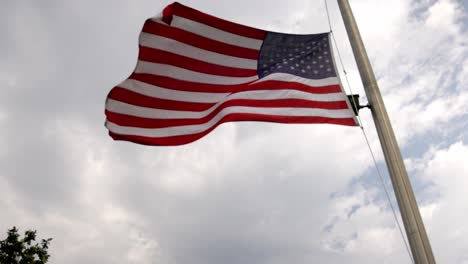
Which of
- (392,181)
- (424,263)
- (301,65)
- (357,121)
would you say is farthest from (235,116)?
A: (424,263)

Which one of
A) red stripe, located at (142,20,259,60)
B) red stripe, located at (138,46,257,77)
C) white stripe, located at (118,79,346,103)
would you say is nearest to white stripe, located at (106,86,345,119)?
white stripe, located at (118,79,346,103)

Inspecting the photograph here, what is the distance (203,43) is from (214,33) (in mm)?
281

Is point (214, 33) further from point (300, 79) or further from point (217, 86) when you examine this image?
point (300, 79)

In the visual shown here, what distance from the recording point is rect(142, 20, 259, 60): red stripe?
7.94 metres

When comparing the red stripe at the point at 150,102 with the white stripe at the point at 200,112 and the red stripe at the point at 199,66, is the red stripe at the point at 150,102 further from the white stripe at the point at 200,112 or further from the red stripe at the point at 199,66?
the red stripe at the point at 199,66

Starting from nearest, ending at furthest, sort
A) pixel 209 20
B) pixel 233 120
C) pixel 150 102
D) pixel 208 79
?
pixel 233 120 → pixel 209 20 → pixel 150 102 → pixel 208 79

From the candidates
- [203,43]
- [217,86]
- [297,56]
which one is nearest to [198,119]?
[217,86]

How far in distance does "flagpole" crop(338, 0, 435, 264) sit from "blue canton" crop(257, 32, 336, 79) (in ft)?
2.31

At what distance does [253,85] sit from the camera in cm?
809

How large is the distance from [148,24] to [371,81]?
3898 millimetres

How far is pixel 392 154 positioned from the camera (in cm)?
605

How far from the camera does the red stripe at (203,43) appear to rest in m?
7.94

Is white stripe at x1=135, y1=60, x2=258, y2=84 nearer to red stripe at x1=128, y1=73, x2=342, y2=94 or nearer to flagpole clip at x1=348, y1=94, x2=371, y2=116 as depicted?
red stripe at x1=128, y1=73, x2=342, y2=94

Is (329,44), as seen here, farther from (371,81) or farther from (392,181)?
(392,181)
